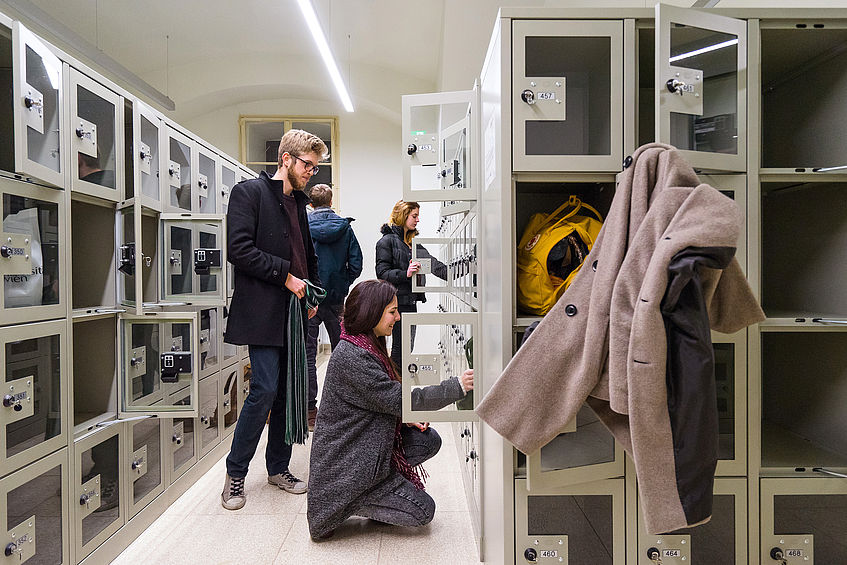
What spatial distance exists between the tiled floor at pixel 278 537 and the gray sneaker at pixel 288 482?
26mm

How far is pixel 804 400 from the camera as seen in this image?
1632 mm

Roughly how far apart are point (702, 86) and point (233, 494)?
2206 millimetres

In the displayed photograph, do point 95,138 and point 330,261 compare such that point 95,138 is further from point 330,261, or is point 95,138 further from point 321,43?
point 321,43

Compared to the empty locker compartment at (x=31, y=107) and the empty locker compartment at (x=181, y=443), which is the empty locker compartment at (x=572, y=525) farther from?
the empty locker compartment at (x=31, y=107)

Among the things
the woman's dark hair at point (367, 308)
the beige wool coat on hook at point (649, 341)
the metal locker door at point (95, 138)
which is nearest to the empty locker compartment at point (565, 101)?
the beige wool coat on hook at point (649, 341)

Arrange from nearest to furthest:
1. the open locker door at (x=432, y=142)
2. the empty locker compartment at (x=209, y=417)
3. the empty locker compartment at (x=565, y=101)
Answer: the empty locker compartment at (x=565, y=101)
the open locker door at (x=432, y=142)
the empty locker compartment at (x=209, y=417)

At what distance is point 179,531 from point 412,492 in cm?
90

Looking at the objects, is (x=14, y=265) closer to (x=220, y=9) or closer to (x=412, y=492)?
(x=412, y=492)

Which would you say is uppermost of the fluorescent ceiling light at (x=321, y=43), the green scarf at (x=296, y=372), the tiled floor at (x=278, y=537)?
the fluorescent ceiling light at (x=321, y=43)

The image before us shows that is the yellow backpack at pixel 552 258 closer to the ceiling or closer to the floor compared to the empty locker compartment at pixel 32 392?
closer to the ceiling

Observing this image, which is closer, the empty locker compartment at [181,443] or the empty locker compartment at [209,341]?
the empty locker compartment at [181,443]

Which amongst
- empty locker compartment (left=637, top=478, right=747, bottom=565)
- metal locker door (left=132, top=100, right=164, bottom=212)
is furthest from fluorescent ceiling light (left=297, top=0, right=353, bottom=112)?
empty locker compartment (left=637, top=478, right=747, bottom=565)

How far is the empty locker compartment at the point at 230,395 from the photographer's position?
111 inches

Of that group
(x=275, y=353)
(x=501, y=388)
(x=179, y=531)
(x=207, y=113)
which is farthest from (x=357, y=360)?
(x=207, y=113)
